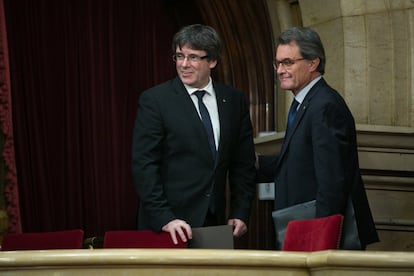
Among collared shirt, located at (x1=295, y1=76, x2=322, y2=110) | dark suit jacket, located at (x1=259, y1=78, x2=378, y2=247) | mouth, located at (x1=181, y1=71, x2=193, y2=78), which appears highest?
mouth, located at (x1=181, y1=71, x2=193, y2=78)

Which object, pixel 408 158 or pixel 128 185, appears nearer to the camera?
pixel 408 158

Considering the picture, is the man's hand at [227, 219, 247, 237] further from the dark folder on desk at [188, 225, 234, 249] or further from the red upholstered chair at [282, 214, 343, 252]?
the red upholstered chair at [282, 214, 343, 252]

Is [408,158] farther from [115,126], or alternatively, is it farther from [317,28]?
[115,126]

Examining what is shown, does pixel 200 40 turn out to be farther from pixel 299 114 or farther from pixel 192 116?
pixel 299 114

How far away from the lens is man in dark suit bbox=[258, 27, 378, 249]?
4441 mm

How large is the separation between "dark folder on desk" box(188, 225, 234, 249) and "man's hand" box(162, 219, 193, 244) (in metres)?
0.03

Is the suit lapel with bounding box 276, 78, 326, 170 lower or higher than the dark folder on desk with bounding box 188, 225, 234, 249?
higher

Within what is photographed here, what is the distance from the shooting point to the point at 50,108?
23.3 ft

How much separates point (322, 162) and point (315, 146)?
76 mm

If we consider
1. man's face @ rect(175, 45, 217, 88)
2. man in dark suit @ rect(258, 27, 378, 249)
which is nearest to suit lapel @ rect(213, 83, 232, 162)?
man's face @ rect(175, 45, 217, 88)

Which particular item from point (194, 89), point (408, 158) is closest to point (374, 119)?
point (408, 158)

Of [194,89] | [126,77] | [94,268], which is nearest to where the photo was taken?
[94,268]

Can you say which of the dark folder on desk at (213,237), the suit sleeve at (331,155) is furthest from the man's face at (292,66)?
the dark folder on desk at (213,237)

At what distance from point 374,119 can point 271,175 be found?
0.94 metres
